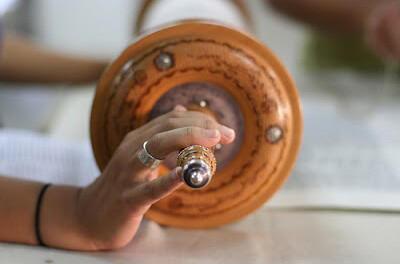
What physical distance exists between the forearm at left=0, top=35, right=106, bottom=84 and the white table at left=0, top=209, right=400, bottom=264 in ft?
1.89

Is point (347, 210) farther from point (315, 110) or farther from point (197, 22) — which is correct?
point (315, 110)

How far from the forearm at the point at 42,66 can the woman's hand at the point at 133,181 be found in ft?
2.00

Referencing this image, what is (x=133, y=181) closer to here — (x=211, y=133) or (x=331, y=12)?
(x=211, y=133)

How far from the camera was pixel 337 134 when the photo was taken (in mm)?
864

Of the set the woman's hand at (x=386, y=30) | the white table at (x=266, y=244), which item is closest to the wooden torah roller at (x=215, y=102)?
the white table at (x=266, y=244)

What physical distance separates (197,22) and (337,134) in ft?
1.36

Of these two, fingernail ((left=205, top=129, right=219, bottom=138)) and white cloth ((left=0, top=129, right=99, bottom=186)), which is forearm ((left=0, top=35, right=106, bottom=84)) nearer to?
white cloth ((left=0, top=129, right=99, bottom=186))

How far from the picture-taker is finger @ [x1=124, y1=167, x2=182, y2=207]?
43cm

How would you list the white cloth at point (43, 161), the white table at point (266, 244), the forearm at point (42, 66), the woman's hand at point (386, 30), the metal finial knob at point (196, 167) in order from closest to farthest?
the metal finial knob at point (196, 167) < the white table at point (266, 244) < the white cloth at point (43, 161) < the woman's hand at point (386, 30) < the forearm at point (42, 66)

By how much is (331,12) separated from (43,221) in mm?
805

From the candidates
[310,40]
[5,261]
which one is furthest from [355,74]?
[5,261]

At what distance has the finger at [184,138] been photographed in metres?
0.43

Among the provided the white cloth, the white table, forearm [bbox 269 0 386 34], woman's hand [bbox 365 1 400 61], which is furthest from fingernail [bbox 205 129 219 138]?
forearm [bbox 269 0 386 34]

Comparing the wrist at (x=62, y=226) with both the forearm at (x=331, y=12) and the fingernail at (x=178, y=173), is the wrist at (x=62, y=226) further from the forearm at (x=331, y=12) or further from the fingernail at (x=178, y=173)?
the forearm at (x=331, y=12)
